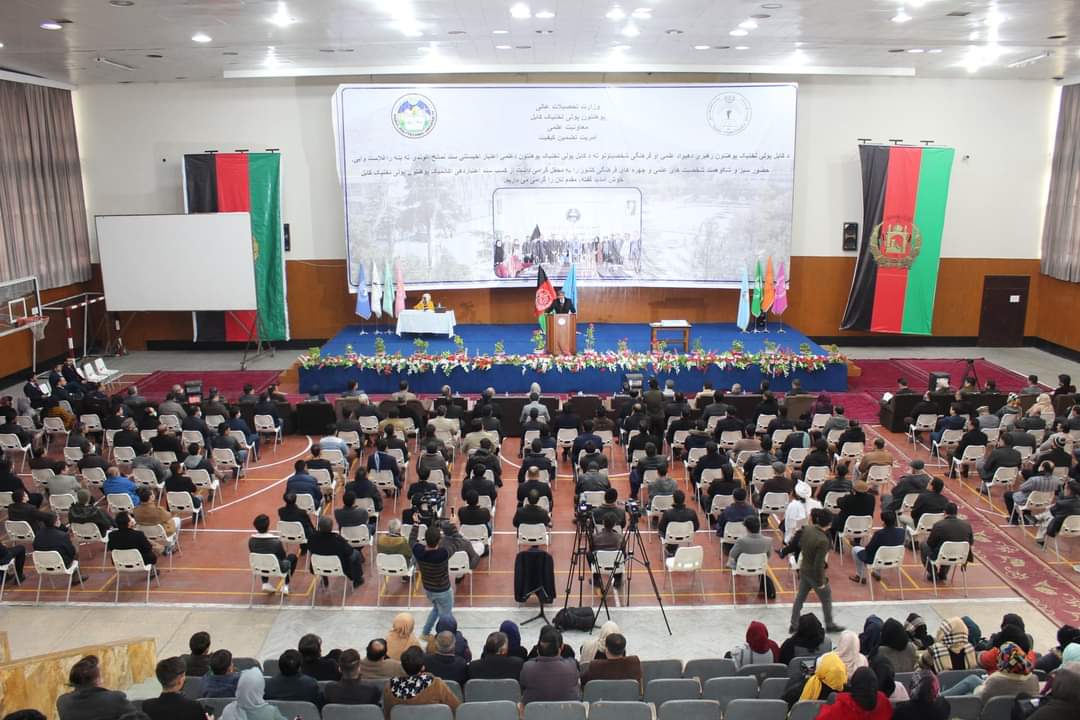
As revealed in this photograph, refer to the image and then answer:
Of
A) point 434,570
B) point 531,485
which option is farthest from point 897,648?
point 531,485

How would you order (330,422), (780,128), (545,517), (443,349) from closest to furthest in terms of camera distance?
(545,517), (330,422), (443,349), (780,128)

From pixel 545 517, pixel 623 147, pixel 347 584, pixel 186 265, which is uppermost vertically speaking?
pixel 623 147

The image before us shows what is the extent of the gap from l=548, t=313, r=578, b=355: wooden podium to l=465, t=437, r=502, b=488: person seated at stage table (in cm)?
651

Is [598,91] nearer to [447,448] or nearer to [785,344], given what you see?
[785,344]

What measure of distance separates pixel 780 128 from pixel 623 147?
12.8 feet

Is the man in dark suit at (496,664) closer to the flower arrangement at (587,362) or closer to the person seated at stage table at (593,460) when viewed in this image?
the person seated at stage table at (593,460)

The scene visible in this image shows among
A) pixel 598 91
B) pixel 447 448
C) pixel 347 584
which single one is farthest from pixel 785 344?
pixel 347 584

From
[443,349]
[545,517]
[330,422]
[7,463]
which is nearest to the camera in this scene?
[545,517]

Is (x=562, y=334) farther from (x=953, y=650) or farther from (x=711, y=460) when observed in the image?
(x=953, y=650)

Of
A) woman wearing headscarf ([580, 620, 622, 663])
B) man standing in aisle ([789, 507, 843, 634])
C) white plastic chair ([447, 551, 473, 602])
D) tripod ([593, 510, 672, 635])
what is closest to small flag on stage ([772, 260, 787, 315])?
tripod ([593, 510, 672, 635])

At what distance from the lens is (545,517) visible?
10.8 metres

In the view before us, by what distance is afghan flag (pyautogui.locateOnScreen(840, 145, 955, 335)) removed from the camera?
74.8 ft

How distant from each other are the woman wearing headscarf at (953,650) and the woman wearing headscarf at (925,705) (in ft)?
5.49

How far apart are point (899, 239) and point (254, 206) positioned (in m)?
16.6
